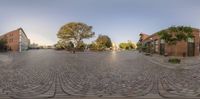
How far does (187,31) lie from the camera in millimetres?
30438

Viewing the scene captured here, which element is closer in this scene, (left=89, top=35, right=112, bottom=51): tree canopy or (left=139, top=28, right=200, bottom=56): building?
(left=89, top=35, right=112, bottom=51): tree canopy

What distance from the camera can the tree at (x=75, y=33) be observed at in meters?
14.4

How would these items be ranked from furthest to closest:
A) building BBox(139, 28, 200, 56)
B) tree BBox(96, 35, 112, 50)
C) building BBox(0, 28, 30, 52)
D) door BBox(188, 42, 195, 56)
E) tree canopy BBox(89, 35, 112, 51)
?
door BBox(188, 42, 195, 56), building BBox(139, 28, 200, 56), tree BBox(96, 35, 112, 50), tree canopy BBox(89, 35, 112, 51), building BBox(0, 28, 30, 52)

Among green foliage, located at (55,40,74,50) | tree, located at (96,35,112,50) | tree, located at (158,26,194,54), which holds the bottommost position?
green foliage, located at (55,40,74,50)

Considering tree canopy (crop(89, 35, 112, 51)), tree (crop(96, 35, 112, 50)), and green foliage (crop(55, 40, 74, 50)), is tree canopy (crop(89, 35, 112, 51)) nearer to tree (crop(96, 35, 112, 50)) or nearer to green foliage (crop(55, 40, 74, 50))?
tree (crop(96, 35, 112, 50))

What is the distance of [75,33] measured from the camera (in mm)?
16031

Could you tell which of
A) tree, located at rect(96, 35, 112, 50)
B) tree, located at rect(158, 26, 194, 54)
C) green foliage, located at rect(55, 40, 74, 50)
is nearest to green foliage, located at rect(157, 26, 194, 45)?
tree, located at rect(158, 26, 194, 54)

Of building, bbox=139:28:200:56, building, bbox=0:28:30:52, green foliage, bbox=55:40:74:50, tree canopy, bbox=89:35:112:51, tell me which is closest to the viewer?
building, bbox=0:28:30:52

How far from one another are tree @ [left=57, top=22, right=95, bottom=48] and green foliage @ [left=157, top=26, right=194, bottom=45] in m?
15.9

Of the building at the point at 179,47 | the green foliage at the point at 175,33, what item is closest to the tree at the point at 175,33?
the green foliage at the point at 175,33

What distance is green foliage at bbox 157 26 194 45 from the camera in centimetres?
3000

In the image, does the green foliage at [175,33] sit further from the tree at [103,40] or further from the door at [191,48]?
the door at [191,48]

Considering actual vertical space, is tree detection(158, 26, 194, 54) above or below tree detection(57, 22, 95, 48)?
above

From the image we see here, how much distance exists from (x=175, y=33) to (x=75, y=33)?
17340 mm
